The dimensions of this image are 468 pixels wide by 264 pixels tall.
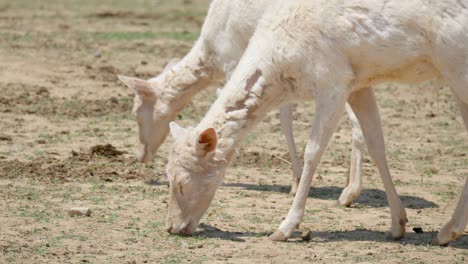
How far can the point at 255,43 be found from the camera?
8.48 m

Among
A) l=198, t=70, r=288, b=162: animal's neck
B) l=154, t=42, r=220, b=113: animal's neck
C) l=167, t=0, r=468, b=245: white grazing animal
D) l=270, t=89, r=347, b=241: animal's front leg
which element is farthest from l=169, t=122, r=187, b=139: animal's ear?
l=154, t=42, r=220, b=113: animal's neck

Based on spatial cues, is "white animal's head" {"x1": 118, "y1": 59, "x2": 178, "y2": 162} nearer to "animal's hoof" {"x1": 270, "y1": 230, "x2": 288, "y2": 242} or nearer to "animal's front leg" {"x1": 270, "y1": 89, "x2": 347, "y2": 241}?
"animal's front leg" {"x1": 270, "y1": 89, "x2": 347, "y2": 241}

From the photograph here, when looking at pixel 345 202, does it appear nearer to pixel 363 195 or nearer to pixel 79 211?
pixel 363 195

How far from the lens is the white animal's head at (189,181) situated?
27.3ft

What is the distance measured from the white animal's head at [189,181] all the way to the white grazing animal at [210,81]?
2.00 m

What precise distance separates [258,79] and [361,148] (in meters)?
2.27

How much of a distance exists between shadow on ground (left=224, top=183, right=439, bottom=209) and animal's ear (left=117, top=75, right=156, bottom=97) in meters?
1.42

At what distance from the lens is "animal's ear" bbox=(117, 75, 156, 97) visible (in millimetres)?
11391

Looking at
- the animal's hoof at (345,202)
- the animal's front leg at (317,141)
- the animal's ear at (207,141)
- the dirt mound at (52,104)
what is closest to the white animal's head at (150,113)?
the animal's hoof at (345,202)

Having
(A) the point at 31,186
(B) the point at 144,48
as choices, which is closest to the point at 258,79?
(A) the point at 31,186

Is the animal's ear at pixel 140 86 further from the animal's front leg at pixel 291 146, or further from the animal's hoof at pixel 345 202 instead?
the animal's hoof at pixel 345 202

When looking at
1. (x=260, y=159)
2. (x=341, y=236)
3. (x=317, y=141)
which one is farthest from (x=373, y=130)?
(x=260, y=159)

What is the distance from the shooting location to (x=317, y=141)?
834cm

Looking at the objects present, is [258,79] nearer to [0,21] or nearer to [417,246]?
[417,246]
